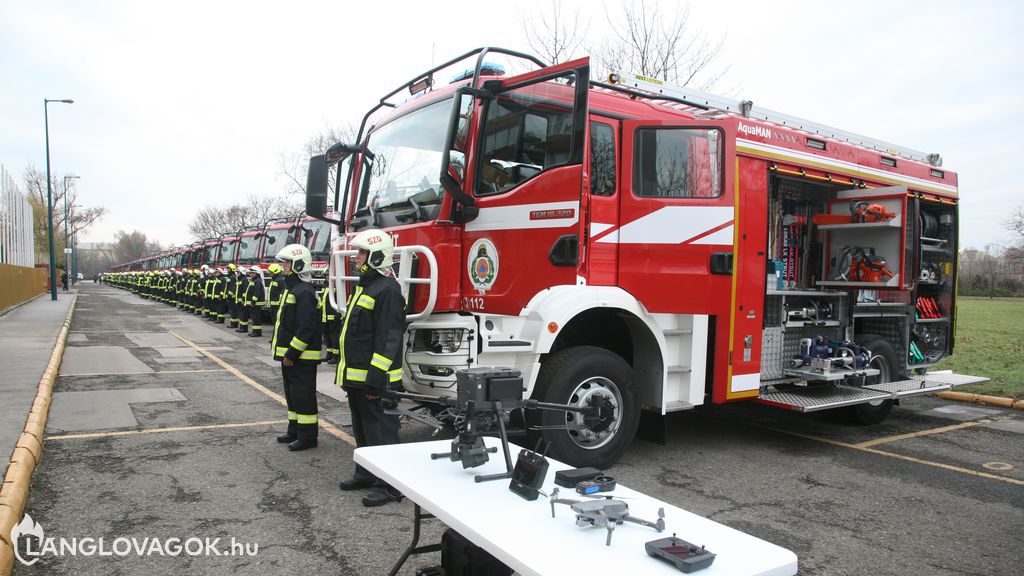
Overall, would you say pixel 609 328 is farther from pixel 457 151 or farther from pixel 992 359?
pixel 992 359

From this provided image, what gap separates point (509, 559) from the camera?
177 centimetres

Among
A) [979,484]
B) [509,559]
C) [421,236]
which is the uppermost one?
[421,236]

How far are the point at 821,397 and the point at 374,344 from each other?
15.1 ft

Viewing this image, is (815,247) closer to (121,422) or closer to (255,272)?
(121,422)

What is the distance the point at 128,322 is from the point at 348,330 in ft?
60.8

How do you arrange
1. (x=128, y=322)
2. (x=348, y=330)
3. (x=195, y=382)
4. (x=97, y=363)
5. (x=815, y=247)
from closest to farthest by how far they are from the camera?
(x=348, y=330) < (x=815, y=247) < (x=195, y=382) < (x=97, y=363) < (x=128, y=322)

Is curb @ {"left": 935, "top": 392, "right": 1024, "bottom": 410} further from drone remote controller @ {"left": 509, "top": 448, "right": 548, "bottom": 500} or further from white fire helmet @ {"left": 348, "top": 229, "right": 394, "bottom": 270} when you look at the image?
drone remote controller @ {"left": 509, "top": 448, "right": 548, "bottom": 500}

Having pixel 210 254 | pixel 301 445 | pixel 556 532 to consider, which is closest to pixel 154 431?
pixel 301 445

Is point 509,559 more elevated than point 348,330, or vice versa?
point 348,330

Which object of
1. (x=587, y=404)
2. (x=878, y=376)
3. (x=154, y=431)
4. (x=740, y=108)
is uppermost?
(x=740, y=108)

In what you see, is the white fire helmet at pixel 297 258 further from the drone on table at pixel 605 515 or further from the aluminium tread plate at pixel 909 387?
the aluminium tread plate at pixel 909 387

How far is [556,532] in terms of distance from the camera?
1.96m

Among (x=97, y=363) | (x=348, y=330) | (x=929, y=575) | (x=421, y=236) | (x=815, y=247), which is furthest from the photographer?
(x=97, y=363)

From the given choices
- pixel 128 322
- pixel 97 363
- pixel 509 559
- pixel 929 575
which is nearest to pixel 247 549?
Result: pixel 509 559
